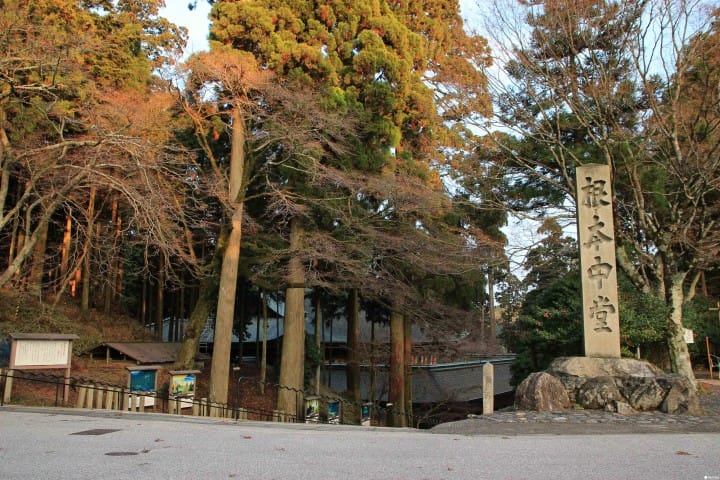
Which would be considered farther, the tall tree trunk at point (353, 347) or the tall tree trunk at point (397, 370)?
the tall tree trunk at point (353, 347)

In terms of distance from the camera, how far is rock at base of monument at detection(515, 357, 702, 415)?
8.27 m

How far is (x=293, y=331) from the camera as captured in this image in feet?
45.1

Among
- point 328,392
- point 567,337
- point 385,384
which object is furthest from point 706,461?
point 385,384

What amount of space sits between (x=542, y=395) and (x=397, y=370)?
351 inches

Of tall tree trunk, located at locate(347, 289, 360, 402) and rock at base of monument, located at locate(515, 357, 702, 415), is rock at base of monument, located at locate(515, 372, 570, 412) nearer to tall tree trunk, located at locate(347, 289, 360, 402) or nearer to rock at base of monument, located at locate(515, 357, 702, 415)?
rock at base of monument, located at locate(515, 357, 702, 415)

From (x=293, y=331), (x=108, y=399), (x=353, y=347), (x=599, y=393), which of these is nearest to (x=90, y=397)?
(x=108, y=399)

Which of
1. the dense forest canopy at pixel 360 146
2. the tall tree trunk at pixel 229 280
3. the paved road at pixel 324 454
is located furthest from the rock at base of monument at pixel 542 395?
the tall tree trunk at pixel 229 280

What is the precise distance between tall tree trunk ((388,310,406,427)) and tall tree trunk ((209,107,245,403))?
5.65 m

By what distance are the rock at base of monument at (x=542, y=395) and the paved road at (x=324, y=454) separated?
6.95 ft

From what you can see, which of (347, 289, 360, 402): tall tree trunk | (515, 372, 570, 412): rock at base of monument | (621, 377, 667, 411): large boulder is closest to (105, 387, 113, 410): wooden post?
(515, 372, 570, 412): rock at base of monument

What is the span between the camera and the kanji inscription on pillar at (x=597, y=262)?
963 cm

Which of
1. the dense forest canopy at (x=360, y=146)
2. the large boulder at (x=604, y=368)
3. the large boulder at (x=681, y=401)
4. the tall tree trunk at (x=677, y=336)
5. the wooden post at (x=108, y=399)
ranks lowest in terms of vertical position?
the wooden post at (x=108, y=399)

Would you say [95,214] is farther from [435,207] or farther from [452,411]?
[452,411]

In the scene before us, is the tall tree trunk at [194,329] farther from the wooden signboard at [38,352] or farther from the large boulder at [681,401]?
the large boulder at [681,401]
